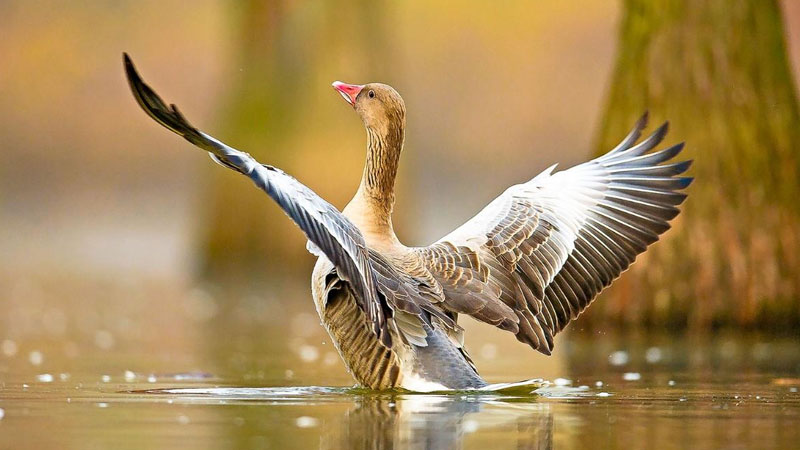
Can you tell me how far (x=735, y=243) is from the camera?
13.4 metres

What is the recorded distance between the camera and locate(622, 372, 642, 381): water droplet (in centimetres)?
970

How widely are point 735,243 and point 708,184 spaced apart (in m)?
0.57

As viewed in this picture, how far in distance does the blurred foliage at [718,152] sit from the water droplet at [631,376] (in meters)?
3.27

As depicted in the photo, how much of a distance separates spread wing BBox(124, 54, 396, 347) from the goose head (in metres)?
1.53

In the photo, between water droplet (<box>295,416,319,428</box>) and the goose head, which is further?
the goose head

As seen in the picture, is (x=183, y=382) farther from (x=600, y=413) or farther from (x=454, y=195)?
(x=454, y=195)

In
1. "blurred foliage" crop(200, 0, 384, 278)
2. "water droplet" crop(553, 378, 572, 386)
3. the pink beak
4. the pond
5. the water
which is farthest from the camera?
"blurred foliage" crop(200, 0, 384, 278)

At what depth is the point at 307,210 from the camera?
8.01 m

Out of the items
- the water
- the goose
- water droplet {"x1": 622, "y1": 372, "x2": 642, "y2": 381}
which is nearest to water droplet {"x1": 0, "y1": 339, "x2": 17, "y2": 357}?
the water

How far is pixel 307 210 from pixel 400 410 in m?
1.16

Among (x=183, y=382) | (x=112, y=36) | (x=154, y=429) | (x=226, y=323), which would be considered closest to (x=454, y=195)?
(x=112, y=36)

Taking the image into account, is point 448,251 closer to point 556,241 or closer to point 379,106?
point 556,241

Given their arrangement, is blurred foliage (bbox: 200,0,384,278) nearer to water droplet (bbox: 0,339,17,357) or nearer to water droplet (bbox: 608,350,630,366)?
water droplet (bbox: 0,339,17,357)

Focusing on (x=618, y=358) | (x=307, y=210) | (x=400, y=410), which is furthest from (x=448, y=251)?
(x=618, y=358)
